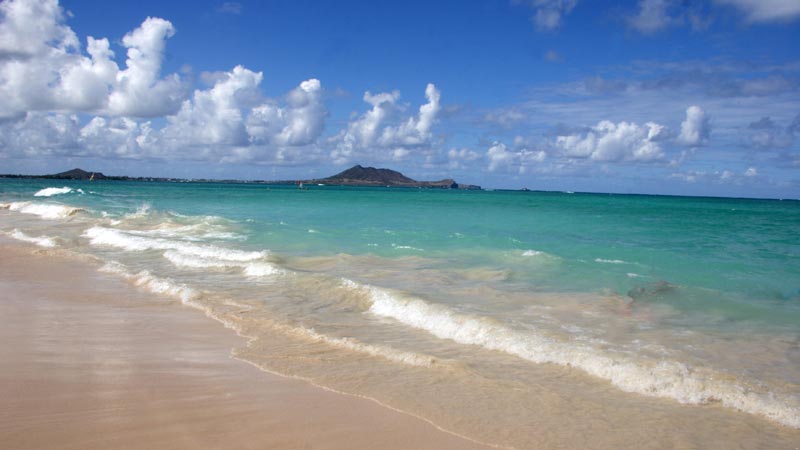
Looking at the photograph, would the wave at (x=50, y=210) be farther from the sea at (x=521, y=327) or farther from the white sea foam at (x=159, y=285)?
the white sea foam at (x=159, y=285)

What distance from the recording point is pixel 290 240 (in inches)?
818

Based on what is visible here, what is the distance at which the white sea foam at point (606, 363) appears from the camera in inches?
228

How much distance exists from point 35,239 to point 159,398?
1769cm

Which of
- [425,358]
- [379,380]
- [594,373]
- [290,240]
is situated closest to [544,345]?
[594,373]

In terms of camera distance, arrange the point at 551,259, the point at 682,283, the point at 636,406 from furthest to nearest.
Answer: the point at 551,259
the point at 682,283
the point at 636,406

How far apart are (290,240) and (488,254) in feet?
26.0

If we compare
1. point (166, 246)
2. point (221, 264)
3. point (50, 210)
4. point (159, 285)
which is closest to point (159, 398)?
point (159, 285)

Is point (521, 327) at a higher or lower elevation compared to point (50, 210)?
higher

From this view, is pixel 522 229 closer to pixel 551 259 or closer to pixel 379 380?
pixel 551 259

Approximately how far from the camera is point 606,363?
6695 millimetres

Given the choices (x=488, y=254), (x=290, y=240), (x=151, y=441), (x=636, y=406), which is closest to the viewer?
(x=151, y=441)

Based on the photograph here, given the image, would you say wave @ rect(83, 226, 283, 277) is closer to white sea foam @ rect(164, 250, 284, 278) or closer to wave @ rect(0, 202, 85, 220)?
white sea foam @ rect(164, 250, 284, 278)

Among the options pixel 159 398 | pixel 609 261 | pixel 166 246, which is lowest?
pixel 166 246

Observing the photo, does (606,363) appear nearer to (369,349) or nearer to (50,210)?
(369,349)
